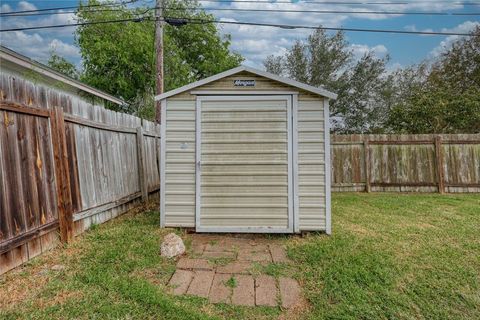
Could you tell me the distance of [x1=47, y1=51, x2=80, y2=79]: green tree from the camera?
14438 mm

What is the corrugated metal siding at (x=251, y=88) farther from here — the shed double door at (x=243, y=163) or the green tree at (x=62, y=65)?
the green tree at (x=62, y=65)

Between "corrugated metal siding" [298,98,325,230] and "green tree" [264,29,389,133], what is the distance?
42.2 feet

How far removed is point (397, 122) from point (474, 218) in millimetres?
6633

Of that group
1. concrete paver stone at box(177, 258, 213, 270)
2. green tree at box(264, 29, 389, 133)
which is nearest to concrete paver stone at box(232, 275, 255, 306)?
concrete paver stone at box(177, 258, 213, 270)

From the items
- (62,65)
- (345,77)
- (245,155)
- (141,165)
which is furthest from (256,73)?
(62,65)

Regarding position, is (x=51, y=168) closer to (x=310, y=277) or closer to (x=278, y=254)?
(x=278, y=254)

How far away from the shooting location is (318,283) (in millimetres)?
2711

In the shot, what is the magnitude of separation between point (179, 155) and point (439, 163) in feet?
22.5

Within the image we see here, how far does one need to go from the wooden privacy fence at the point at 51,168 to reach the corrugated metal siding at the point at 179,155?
109 centimetres

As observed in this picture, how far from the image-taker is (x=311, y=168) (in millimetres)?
4133

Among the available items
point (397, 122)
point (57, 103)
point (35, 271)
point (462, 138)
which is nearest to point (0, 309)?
point (35, 271)

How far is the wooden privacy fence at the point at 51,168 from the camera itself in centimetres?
269

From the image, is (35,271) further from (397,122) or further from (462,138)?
(397,122)

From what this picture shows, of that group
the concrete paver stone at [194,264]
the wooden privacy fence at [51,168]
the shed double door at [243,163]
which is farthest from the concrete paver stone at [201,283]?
the wooden privacy fence at [51,168]
